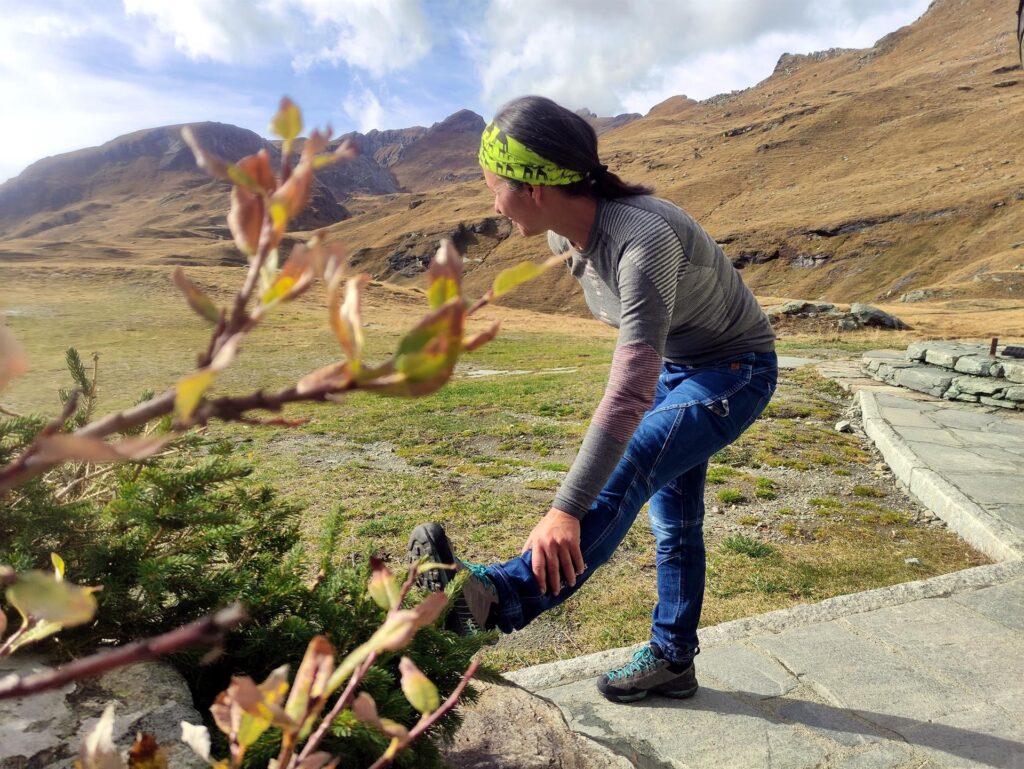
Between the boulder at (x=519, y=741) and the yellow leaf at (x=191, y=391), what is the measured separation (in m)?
1.49

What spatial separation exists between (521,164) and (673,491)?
1142mm

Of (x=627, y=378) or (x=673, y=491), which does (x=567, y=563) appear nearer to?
(x=627, y=378)

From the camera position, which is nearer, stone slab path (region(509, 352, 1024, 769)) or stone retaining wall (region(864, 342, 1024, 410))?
stone slab path (region(509, 352, 1024, 769))

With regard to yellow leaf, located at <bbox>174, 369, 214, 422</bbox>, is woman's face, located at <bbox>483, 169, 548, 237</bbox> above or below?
above

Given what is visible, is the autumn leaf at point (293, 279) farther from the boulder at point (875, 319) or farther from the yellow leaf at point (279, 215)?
the boulder at point (875, 319)

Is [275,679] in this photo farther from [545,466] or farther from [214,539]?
[545,466]

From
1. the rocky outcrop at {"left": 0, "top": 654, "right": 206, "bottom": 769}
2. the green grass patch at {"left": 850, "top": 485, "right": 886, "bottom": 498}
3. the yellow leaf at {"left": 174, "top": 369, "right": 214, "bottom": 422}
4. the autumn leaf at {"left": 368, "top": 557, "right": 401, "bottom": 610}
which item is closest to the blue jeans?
the rocky outcrop at {"left": 0, "top": 654, "right": 206, "bottom": 769}

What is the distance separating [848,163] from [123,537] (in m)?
73.3

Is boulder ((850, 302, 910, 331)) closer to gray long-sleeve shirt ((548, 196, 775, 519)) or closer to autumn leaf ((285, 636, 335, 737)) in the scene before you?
gray long-sleeve shirt ((548, 196, 775, 519))

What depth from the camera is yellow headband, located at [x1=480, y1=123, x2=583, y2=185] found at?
1.69 metres

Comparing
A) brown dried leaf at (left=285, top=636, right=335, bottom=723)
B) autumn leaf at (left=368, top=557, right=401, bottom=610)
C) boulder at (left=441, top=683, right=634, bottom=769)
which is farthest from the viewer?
boulder at (left=441, top=683, right=634, bottom=769)

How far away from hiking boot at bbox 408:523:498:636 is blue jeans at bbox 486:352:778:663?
0.15 ft

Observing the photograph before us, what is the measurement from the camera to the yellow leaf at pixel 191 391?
10.9 inches

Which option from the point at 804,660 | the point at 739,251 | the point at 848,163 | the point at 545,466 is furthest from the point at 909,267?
the point at 804,660
